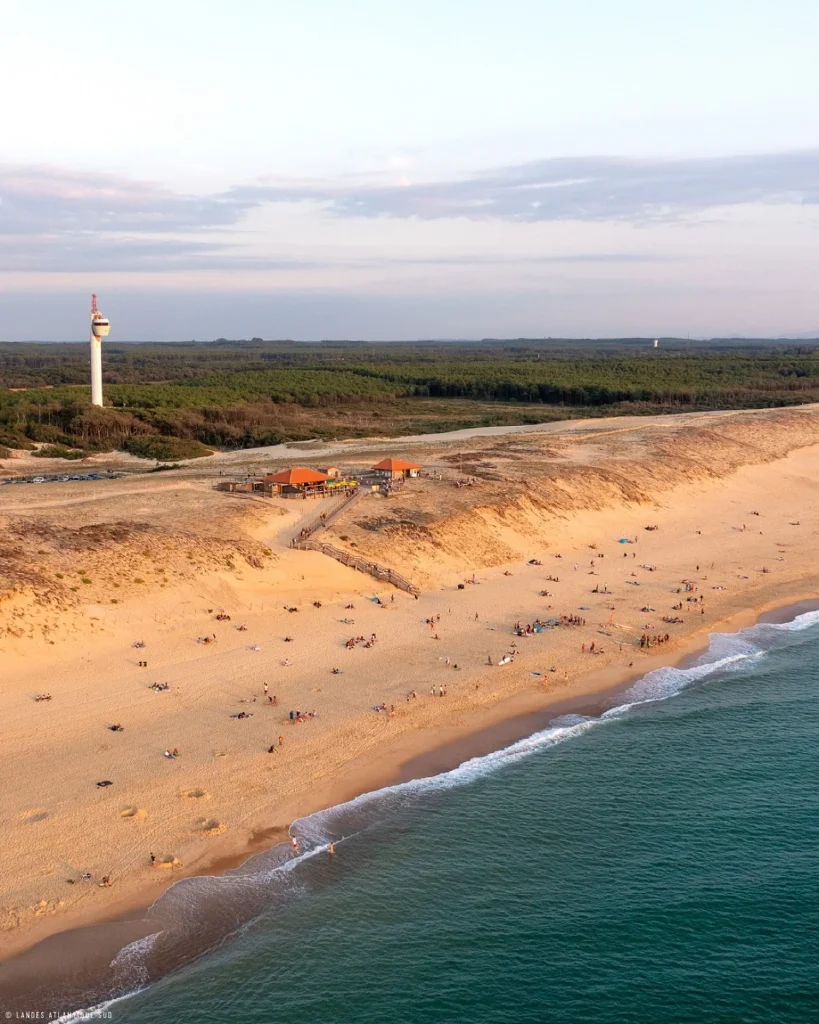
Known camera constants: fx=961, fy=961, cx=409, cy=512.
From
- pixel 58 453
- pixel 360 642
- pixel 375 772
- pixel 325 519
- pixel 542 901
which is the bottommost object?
pixel 542 901

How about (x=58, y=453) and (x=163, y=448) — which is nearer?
(x=58, y=453)

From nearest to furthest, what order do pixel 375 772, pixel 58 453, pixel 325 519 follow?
pixel 375 772
pixel 325 519
pixel 58 453

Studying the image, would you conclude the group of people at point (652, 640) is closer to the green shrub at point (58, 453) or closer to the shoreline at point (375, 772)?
the shoreline at point (375, 772)

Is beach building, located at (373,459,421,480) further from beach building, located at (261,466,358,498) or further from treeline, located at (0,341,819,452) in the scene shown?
treeline, located at (0,341,819,452)

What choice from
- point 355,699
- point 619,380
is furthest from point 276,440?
point 619,380

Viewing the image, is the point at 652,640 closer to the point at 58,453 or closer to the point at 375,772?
the point at 375,772

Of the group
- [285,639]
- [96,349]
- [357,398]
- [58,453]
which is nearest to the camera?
[285,639]

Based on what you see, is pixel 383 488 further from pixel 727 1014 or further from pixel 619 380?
pixel 619 380

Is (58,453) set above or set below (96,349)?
below

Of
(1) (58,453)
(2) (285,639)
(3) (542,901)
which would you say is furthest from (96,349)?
(3) (542,901)
